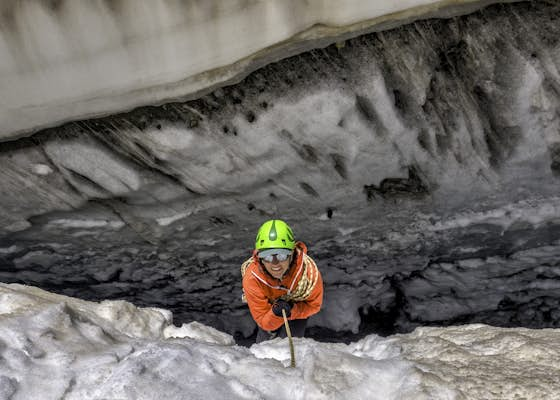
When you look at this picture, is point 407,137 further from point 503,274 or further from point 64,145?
point 64,145

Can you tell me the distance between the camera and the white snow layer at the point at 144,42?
2061mm

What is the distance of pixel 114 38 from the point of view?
2184 mm

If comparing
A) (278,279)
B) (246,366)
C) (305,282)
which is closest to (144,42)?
(278,279)

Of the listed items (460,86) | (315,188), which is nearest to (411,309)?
(315,188)

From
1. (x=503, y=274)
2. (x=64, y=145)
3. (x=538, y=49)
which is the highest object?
(x=538, y=49)

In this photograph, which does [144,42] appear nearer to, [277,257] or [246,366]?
[277,257]

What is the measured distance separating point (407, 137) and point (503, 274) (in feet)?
4.78

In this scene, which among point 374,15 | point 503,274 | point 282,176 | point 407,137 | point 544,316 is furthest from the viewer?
point 544,316

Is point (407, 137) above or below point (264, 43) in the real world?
below

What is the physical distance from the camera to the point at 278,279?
7.84 feet

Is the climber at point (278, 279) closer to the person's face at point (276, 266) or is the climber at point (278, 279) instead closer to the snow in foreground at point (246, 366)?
the person's face at point (276, 266)

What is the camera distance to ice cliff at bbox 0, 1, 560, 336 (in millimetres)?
2154

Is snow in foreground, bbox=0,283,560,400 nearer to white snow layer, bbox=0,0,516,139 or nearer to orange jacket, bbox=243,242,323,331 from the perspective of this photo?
orange jacket, bbox=243,242,323,331

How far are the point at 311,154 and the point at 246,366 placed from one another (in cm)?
142
